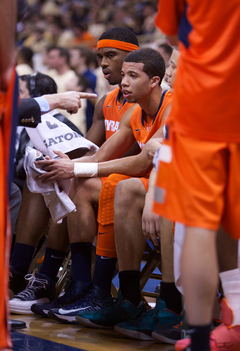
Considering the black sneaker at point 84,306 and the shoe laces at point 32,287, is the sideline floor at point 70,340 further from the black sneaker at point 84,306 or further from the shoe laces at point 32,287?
the shoe laces at point 32,287

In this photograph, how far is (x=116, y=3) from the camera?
501 inches

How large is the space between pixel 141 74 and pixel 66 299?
53.1 inches

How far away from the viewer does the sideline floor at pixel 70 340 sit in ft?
6.63

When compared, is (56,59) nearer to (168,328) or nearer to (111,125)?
(111,125)

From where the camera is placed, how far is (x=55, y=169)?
255 cm

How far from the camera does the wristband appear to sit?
261cm

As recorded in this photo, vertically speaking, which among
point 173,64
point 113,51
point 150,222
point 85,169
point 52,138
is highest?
point 113,51

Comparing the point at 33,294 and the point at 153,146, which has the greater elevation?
the point at 153,146

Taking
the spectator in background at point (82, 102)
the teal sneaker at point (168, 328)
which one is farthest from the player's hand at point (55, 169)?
the spectator in background at point (82, 102)

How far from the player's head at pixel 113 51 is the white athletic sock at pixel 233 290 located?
80.6 inches

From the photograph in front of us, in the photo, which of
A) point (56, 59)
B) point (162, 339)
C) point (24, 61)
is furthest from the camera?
point (56, 59)

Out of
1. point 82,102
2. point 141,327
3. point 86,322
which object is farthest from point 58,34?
point 141,327

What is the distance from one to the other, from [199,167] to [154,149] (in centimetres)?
104

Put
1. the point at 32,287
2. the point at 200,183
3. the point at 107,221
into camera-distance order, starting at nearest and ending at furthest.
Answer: the point at 200,183
the point at 107,221
the point at 32,287
